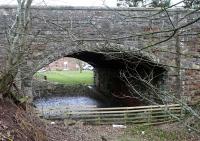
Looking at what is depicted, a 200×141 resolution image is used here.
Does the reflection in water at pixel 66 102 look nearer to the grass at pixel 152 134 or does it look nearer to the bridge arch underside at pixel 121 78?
the bridge arch underside at pixel 121 78

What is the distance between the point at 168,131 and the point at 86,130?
8.87 feet

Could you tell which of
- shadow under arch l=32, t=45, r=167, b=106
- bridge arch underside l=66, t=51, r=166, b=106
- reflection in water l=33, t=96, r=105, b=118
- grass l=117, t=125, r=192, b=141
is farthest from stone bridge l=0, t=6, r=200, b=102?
reflection in water l=33, t=96, r=105, b=118

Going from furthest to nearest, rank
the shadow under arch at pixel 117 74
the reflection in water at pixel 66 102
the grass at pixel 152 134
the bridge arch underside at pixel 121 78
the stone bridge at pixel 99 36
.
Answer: the reflection in water at pixel 66 102 → the bridge arch underside at pixel 121 78 → the shadow under arch at pixel 117 74 → the stone bridge at pixel 99 36 → the grass at pixel 152 134

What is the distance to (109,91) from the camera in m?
24.4

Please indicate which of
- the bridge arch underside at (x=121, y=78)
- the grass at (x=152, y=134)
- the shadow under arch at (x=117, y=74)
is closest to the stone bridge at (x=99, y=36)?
the shadow under arch at (x=117, y=74)

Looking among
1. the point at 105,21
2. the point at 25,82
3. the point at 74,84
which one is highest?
the point at 105,21

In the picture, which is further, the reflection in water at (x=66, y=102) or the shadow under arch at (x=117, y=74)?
the reflection in water at (x=66, y=102)

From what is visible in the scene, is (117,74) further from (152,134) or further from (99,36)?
(152,134)

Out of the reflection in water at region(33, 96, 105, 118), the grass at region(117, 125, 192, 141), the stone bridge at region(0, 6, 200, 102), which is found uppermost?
the stone bridge at region(0, 6, 200, 102)

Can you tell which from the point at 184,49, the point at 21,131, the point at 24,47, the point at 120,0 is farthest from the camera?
the point at 120,0

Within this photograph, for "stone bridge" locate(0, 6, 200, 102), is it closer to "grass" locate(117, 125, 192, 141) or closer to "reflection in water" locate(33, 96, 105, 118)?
"grass" locate(117, 125, 192, 141)

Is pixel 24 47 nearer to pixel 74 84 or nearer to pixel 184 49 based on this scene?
pixel 184 49

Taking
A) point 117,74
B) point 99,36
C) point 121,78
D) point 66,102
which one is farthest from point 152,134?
point 66,102

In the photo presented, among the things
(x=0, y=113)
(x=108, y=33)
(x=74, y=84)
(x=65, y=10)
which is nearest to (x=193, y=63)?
(x=108, y=33)
